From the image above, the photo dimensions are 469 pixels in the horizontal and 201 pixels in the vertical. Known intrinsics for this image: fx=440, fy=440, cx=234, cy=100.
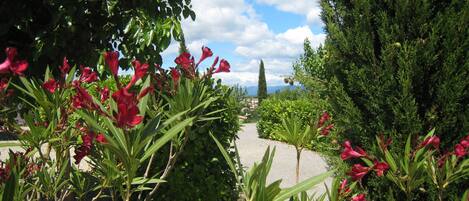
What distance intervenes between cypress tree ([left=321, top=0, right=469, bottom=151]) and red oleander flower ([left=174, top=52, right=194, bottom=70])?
1285mm

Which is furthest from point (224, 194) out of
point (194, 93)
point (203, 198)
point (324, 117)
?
point (194, 93)

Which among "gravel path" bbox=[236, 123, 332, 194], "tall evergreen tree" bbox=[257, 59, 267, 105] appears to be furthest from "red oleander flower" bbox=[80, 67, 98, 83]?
"tall evergreen tree" bbox=[257, 59, 267, 105]

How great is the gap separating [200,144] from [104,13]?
1.51 meters

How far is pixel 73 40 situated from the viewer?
339 cm

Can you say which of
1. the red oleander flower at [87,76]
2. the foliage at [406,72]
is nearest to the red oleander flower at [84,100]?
the red oleander flower at [87,76]

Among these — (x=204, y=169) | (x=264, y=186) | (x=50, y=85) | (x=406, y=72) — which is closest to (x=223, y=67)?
(x=50, y=85)

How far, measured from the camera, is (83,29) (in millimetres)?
3469

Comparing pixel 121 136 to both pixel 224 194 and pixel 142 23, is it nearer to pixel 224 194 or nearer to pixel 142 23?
pixel 142 23

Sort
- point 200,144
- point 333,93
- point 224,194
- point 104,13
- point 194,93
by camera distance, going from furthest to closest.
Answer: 1. point 224,194
2. point 200,144
3. point 104,13
4. point 333,93
5. point 194,93

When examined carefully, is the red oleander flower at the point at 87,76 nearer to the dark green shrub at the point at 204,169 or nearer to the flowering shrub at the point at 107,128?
the flowering shrub at the point at 107,128

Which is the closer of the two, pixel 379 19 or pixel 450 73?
pixel 450 73

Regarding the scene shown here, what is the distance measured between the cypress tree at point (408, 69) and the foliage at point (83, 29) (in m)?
1.61

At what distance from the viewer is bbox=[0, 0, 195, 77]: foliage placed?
3284 millimetres

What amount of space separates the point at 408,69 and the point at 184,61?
143 centimetres
